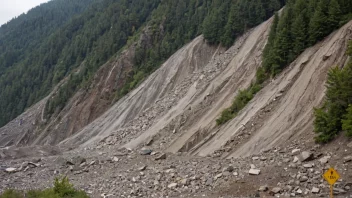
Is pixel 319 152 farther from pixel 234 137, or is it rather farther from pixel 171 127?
pixel 171 127

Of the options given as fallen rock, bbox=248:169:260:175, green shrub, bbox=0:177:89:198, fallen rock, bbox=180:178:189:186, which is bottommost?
fallen rock, bbox=248:169:260:175

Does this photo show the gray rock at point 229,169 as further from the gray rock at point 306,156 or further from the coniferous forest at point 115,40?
the coniferous forest at point 115,40

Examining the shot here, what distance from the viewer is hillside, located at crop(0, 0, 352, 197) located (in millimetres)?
14227

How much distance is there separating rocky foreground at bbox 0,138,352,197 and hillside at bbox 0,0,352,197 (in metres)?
0.06

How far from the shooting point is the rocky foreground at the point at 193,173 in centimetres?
1293

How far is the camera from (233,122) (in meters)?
20.6

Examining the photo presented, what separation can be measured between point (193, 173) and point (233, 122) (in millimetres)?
5000

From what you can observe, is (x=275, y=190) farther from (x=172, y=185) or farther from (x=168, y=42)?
(x=168, y=42)

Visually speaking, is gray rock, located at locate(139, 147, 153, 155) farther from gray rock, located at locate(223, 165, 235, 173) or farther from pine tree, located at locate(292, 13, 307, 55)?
pine tree, located at locate(292, 13, 307, 55)

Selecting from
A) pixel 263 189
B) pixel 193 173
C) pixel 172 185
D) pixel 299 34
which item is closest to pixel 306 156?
pixel 263 189

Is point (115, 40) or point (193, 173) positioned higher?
point (115, 40)

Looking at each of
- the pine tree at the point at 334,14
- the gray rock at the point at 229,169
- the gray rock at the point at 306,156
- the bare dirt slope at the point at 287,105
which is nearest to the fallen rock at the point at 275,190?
the gray rock at the point at 306,156

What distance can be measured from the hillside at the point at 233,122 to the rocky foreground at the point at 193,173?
0.19 feet

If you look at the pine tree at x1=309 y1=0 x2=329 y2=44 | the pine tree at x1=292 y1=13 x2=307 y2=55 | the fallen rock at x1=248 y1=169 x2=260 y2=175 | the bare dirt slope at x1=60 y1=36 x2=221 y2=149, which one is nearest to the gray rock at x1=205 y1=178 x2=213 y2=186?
the fallen rock at x1=248 y1=169 x2=260 y2=175
